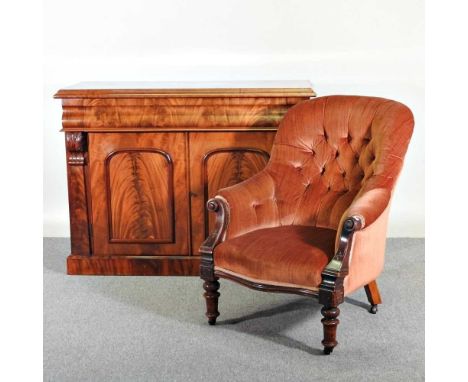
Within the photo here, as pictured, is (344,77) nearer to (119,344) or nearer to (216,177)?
(216,177)

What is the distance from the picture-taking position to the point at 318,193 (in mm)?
3318

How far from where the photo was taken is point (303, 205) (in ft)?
10.9

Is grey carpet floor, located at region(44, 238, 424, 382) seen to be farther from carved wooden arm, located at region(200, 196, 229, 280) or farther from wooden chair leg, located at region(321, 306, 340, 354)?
carved wooden arm, located at region(200, 196, 229, 280)

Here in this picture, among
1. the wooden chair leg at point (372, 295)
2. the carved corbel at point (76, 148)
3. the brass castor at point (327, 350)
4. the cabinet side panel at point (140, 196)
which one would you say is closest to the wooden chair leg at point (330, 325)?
the brass castor at point (327, 350)

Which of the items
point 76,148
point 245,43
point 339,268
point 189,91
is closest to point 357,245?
point 339,268

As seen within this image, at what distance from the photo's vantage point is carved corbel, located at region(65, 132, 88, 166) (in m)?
3.71

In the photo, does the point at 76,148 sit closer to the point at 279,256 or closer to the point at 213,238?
the point at 213,238

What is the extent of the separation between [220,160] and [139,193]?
0.47m

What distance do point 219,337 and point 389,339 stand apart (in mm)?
726

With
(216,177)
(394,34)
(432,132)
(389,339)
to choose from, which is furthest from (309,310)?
(432,132)

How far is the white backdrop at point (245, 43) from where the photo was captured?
4152mm

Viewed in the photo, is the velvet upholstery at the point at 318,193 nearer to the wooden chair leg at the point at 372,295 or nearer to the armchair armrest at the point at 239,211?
the armchair armrest at the point at 239,211

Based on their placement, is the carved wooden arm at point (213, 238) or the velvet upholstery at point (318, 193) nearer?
the velvet upholstery at point (318, 193)

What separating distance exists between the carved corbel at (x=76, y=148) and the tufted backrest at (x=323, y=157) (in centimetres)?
103
